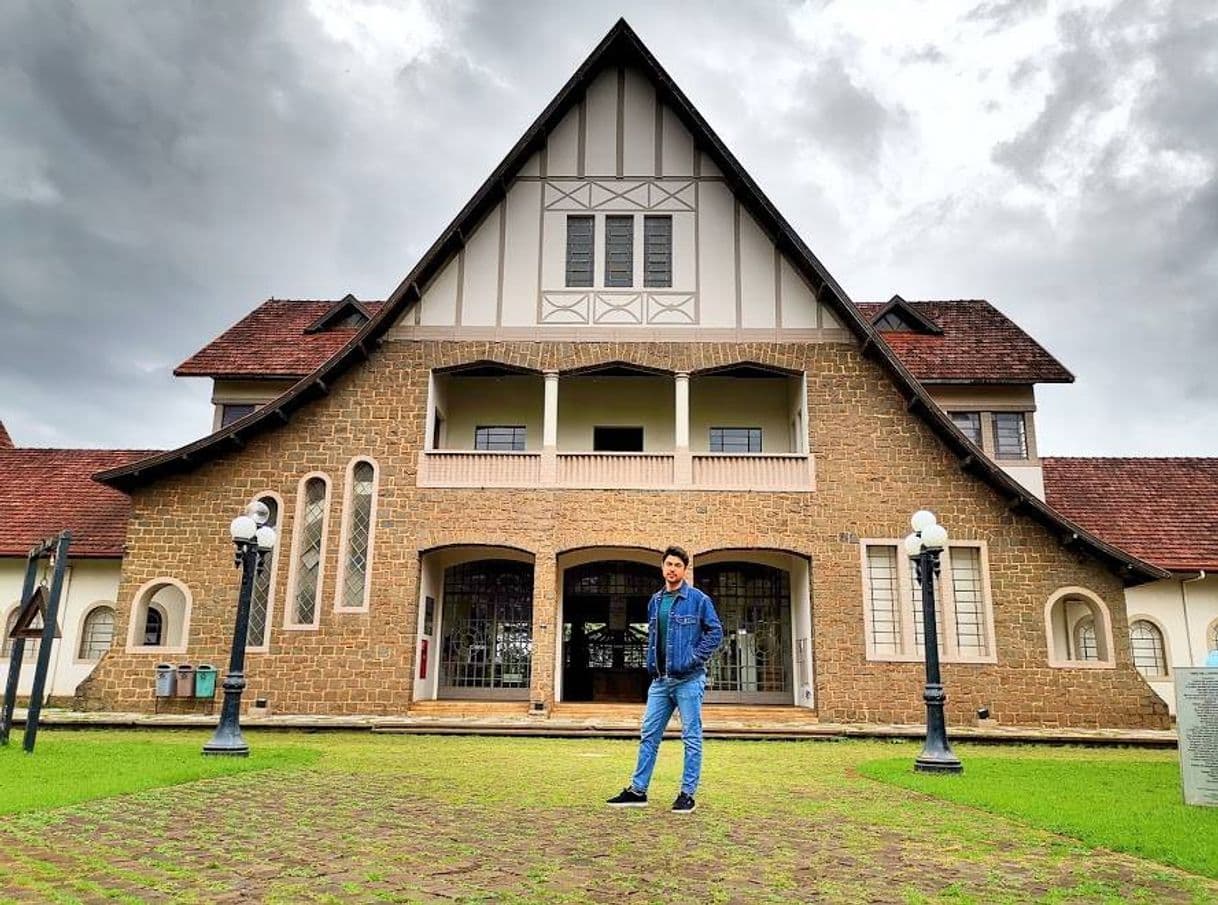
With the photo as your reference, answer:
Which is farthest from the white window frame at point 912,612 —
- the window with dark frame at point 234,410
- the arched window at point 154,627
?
the arched window at point 154,627

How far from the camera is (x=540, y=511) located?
17.7m

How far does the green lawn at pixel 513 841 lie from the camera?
14.6 ft

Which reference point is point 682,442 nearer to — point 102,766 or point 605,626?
point 605,626

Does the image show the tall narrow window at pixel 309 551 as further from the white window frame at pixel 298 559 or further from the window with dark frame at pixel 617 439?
the window with dark frame at pixel 617 439

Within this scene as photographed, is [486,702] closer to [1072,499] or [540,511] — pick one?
[540,511]

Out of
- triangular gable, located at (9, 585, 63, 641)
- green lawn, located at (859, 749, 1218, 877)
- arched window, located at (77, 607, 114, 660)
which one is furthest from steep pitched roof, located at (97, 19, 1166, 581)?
green lawn, located at (859, 749, 1218, 877)

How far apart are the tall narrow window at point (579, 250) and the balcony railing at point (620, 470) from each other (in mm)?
3859

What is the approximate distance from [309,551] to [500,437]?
492 centimetres

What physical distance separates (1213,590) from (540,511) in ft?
49.2

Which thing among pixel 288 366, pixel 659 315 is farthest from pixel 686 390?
pixel 288 366

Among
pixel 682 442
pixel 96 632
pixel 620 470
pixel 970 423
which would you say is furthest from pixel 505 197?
pixel 96 632

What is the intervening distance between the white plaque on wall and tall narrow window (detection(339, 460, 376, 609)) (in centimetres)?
1376

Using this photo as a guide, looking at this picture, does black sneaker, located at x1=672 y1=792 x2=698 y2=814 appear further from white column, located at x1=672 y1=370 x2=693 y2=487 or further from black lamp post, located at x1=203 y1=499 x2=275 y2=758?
white column, located at x1=672 y1=370 x2=693 y2=487

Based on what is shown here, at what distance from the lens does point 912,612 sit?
17062mm
